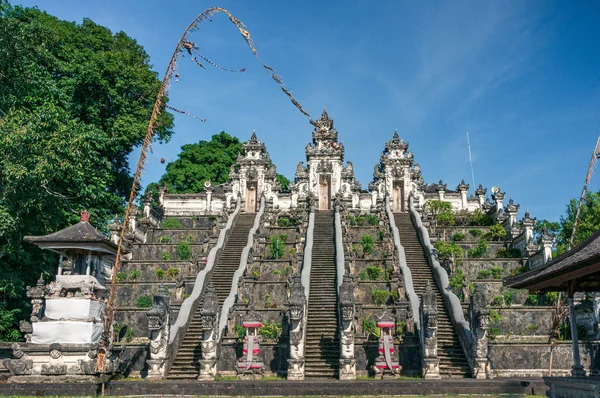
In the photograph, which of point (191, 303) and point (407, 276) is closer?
point (191, 303)

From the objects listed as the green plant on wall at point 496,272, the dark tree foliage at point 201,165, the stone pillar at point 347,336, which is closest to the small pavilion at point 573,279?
the stone pillar at point 347,336

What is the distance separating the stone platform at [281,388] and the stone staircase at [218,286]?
7.64ft

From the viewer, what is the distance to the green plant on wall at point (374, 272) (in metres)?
23.2

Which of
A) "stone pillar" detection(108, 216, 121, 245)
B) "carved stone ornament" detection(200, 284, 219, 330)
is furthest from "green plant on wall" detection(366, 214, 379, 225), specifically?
"carved stone ornament" detection(200, 284, 219, 330)

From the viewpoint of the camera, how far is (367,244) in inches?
1059

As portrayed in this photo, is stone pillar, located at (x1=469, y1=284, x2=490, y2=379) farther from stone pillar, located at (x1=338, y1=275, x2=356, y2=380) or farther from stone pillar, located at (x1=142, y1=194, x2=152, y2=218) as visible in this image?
stone pillar, located at (x1=142, y1=194, x2=152, y2=218)

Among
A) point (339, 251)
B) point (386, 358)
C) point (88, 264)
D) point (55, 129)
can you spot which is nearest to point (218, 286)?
point (339, 251)

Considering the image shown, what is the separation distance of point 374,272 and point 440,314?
4.63 metres

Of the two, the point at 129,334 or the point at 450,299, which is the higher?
the point at 450,299

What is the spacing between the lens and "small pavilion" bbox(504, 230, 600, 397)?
898 cm

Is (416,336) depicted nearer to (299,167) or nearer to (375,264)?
(375,264)

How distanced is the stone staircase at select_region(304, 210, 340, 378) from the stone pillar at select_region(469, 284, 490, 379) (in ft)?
13.4

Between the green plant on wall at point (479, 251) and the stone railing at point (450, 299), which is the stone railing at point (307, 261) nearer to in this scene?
the stone railing at point (450, 299)

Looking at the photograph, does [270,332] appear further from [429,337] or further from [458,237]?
[458,237]
